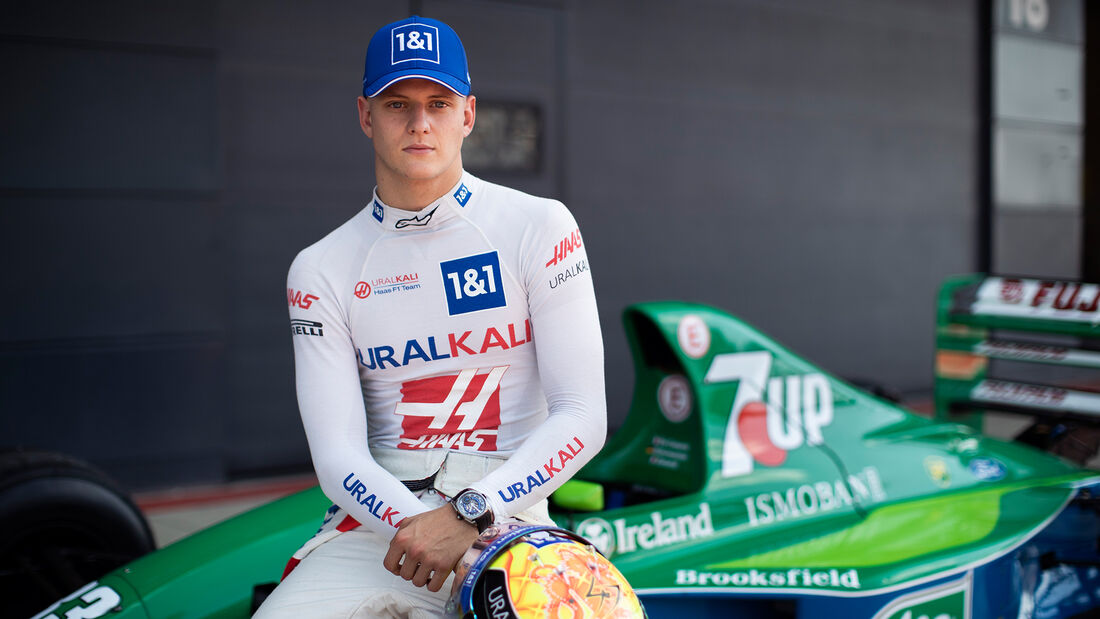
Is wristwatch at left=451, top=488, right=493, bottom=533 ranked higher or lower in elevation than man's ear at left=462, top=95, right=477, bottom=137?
lower

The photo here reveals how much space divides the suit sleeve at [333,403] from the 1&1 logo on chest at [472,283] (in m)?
0.23

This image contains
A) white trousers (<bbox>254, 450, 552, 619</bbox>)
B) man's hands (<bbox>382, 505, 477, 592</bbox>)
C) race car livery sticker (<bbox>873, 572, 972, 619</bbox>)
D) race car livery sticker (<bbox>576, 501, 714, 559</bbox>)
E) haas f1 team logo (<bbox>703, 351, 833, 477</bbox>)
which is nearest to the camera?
man's hands (<bbox>382, 505, 477, 592</bbox>)

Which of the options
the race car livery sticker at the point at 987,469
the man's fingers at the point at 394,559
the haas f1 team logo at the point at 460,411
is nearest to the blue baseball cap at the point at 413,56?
the haas f1 team logo at the point at 460,411

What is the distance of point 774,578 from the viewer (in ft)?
8.63

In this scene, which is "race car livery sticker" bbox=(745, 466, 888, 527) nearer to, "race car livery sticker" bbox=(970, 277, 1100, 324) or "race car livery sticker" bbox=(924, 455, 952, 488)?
"race car livery sticker" bbox=(924, 455, 952, 488)

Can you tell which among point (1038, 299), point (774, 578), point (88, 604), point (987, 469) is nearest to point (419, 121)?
point (88, 604)

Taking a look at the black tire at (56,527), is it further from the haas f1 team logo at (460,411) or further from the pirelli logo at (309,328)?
the haas f1 team logo at (460,411)

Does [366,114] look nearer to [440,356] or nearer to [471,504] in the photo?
[440,356]

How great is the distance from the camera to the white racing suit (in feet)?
6.03

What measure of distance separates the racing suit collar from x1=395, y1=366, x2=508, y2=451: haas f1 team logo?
0.30m

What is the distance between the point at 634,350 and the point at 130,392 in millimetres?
3630

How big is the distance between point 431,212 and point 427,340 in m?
0.25

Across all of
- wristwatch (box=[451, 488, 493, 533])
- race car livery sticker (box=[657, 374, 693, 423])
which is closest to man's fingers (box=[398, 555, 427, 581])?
wristwatch (box=[451, 488, 493, 533])

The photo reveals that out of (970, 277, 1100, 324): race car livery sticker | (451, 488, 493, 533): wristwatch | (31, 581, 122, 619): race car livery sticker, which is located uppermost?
(970, 277, 1100, 324): race car livery sticker
